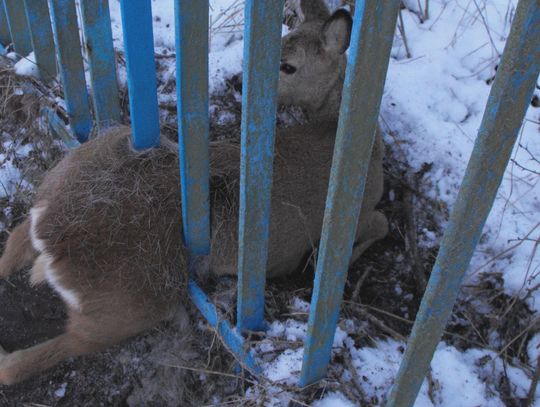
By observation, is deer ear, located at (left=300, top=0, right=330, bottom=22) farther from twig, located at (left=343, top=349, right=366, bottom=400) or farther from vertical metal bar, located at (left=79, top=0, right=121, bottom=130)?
twig, located at (left=343, top=349, right=366, bottom=400)

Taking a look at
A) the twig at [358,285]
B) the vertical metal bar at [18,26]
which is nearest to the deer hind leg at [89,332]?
the twig at [358,285]

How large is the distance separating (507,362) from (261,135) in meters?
1.47

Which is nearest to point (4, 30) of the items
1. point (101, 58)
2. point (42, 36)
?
point (42, 36)

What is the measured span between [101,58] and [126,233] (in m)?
1.01

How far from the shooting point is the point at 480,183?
1294 millimetres

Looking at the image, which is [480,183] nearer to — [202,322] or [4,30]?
[202,322]

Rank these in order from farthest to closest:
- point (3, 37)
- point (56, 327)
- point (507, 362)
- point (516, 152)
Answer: point (3, 37) < point (516, 152) < point (56, 327) < point (507, 362)

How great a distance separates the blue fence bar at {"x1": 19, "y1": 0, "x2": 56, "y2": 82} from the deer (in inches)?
37.4

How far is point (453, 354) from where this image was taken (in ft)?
7.63

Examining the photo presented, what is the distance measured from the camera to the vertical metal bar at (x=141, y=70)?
223 centimetres

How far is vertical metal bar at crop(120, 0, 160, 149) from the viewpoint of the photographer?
2.23m

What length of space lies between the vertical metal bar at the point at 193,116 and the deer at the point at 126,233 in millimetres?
116

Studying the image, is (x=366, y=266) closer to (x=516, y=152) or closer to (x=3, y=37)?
(x=516, y=152)

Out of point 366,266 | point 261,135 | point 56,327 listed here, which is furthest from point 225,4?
point 261,135
